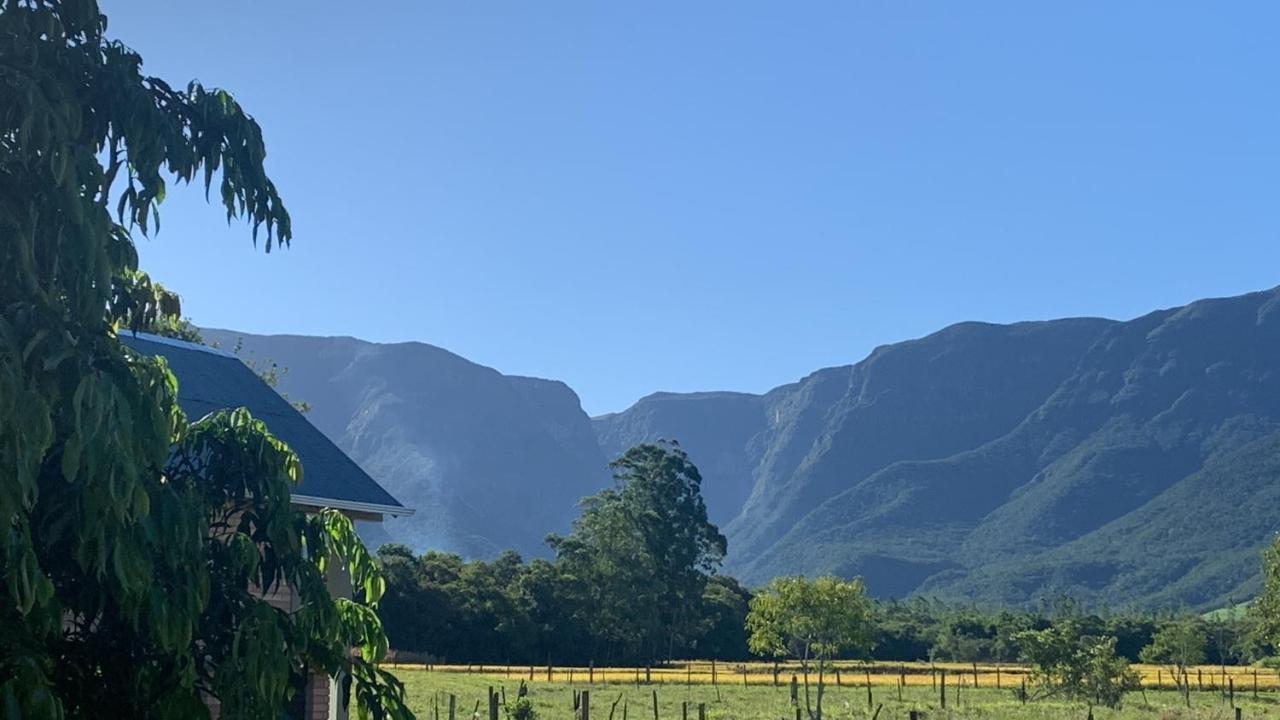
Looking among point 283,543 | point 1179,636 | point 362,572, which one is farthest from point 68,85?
point 1179,636

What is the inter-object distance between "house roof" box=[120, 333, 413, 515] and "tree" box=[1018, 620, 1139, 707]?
101ft

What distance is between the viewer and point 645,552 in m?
73.6

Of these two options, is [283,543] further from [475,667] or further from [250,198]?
[475,667]

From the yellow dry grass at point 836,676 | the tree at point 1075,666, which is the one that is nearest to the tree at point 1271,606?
the tree at point 1075,666

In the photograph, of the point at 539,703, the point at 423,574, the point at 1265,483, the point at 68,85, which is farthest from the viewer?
the point at 1265,483

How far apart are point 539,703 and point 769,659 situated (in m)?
45.1

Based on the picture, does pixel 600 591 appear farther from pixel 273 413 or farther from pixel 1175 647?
pixel 273 413

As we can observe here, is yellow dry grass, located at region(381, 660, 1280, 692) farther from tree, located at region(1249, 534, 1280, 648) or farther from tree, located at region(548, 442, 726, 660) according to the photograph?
tree, located at region(1249, 534, 1280, 648)

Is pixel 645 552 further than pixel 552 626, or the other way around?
pixel 645 552

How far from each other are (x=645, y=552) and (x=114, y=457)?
68.9 metres

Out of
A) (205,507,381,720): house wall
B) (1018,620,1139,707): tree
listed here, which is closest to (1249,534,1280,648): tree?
(1018,620,1139,707): tree

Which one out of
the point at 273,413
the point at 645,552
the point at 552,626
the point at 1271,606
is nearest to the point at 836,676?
the point at 552,626

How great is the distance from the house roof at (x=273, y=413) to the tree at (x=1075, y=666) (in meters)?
30.8

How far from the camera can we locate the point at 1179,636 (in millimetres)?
64312
